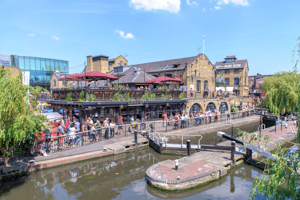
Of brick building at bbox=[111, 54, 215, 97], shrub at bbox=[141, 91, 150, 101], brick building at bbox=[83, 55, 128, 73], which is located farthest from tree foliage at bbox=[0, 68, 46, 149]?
brick building at bbox=[83, 55, 128, 73]

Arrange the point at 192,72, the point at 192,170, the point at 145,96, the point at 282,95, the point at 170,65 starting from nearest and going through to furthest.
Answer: the point at 192,170 < the point at 145,96 < the point at 282,95 < the point at 192,72 < the point at 170,65

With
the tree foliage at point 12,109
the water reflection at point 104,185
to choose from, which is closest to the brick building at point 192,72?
the water reflection at point 104,185

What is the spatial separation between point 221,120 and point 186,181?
16018 millimetres

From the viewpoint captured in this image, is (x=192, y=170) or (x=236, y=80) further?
(x=236, y=80)

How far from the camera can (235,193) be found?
27.8 ft

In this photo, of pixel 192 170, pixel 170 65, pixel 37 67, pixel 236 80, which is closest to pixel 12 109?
pixel 192 170

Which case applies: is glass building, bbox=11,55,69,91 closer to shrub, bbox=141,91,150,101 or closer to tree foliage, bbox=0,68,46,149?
shrub, bbox=141,91,150,101

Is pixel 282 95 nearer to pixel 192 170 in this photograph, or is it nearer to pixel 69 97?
pixel 192 170

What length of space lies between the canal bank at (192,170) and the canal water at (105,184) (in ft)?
0.88

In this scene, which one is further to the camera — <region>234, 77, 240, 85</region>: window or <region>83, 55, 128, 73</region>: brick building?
<region>234, 77, 240, 85</region>: window

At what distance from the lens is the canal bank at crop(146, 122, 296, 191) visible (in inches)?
334

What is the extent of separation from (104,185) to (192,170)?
4.09 meters

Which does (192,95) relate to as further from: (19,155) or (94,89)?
(19,155)

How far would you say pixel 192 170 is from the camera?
31.4 ft
